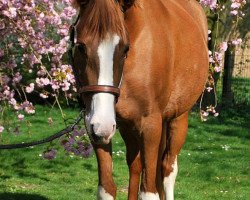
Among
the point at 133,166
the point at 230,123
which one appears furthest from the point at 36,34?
the point at 230,123

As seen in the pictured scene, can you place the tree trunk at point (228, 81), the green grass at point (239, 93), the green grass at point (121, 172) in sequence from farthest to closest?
the green grass at point (239, 93) < the tree trunk at point (228, 81) < the green grass at point (121, 172)

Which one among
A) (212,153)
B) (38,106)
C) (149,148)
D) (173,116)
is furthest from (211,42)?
(149,148)

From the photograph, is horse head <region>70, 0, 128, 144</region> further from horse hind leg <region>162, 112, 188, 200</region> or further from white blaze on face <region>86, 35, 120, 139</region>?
horse hind leg <region>162, 112, 188, 200</region>

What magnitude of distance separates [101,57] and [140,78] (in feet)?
1.73

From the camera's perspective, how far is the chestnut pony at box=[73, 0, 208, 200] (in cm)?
361

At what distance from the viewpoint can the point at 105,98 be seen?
3.59 meters

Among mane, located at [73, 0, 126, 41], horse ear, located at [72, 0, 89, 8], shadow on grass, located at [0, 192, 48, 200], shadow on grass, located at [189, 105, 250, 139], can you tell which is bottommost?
shadow on grass, located at [189, 105, 250, 139]

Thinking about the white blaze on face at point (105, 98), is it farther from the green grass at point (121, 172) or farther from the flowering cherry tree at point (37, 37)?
the green grass at point (121, 172)

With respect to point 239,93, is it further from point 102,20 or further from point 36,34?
point 102,20

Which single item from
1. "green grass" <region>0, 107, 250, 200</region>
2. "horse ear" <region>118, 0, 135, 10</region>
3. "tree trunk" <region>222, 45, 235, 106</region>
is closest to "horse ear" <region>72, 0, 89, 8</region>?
"horse ear" <region>118, 0, 135, 10</region>

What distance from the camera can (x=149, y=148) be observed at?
14.1 ft

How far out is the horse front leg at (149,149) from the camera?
13.9 ft

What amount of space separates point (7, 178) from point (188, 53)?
13.5 feet

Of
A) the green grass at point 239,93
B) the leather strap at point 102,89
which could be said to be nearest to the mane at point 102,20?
the leather strap at point 102,89
